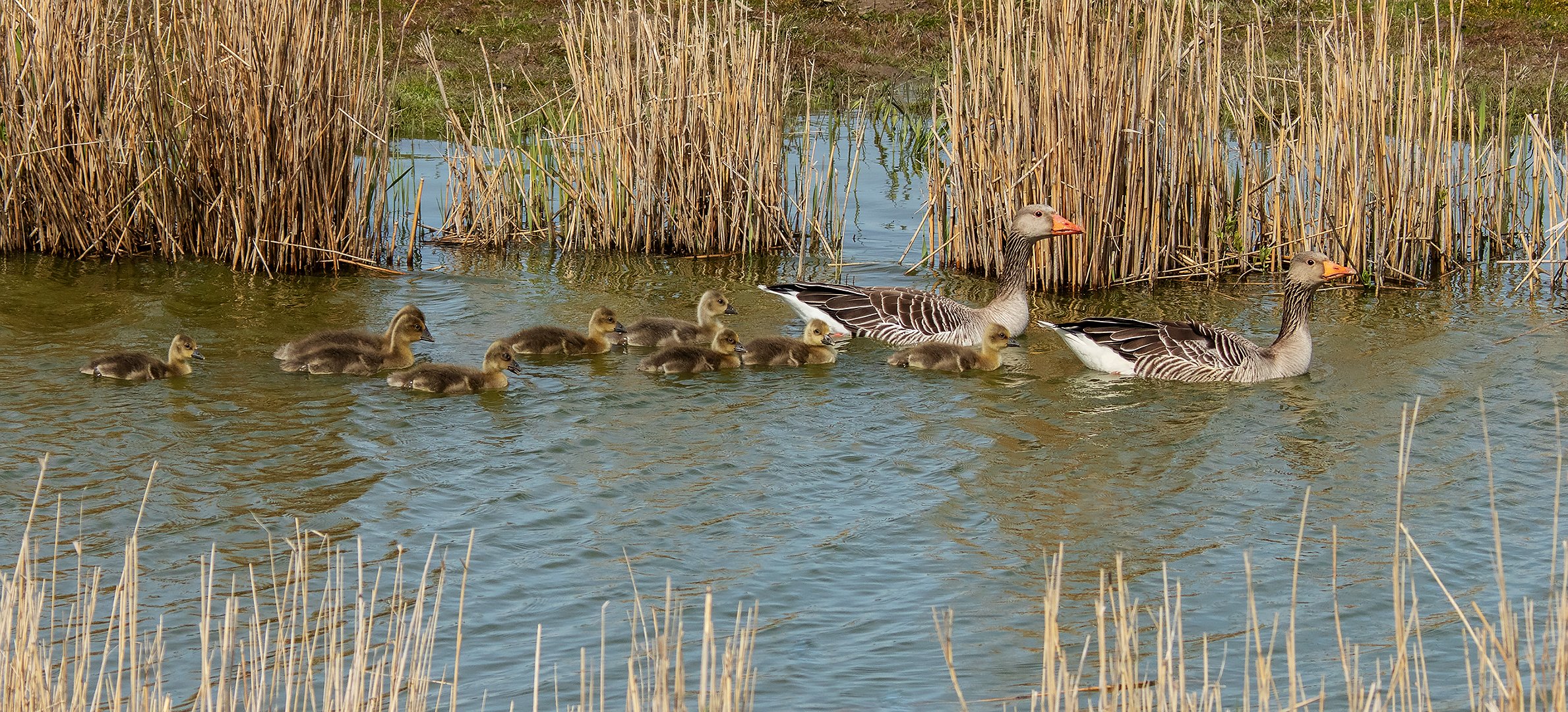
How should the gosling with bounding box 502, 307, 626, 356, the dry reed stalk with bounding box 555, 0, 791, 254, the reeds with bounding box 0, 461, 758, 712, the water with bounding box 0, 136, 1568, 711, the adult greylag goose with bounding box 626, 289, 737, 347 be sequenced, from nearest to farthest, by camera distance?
the reeds with bounding box 0, 461, 758, 712 → the water with bounding box 0, 136, 1568, 711 → the gosling with bounding box 502, 307, 626, 356 → the adult greylag goose with bounding box 626, 289, 737, 347 → the dry reed stalk with bounding box 555, 0, 791, 254

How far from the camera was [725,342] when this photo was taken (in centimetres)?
1064

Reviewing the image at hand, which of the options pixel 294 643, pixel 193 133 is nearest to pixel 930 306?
pixel 193 133

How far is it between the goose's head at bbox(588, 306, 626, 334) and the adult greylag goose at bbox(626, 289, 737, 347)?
0.24 m

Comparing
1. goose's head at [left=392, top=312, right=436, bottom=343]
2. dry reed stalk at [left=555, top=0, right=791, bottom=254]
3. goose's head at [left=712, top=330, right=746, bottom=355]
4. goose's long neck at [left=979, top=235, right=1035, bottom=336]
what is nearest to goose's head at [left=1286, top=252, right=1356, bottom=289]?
goose's long neck at [left=979, top=235, right=1035, bottom=336]

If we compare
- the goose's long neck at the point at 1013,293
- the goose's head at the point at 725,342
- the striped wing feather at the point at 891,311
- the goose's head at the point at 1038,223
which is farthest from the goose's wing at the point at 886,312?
the goose's head at the point at 725,342

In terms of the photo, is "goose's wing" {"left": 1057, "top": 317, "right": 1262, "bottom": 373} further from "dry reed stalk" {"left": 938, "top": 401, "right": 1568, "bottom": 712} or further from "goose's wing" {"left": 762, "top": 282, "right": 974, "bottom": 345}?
"dry reed stalk" {"left": 938, "top": 401, "right": 1568, "bottom": 712}

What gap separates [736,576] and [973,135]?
6.88 meters

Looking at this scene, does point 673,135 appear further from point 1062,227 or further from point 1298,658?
point 1298,658

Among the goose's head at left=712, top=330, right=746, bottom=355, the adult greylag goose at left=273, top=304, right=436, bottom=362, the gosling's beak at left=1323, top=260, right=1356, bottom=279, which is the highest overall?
the gosling's beak at left=1323, top=260, right=1356, bottom=279

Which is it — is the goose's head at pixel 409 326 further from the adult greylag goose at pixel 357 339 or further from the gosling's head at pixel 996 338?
the gosling's head at pixel 996 338

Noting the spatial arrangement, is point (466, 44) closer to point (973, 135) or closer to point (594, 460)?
point (973, 135)

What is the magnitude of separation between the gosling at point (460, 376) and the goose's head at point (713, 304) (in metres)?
2.04

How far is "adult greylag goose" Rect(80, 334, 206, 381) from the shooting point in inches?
381

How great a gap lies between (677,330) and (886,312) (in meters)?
1.49
